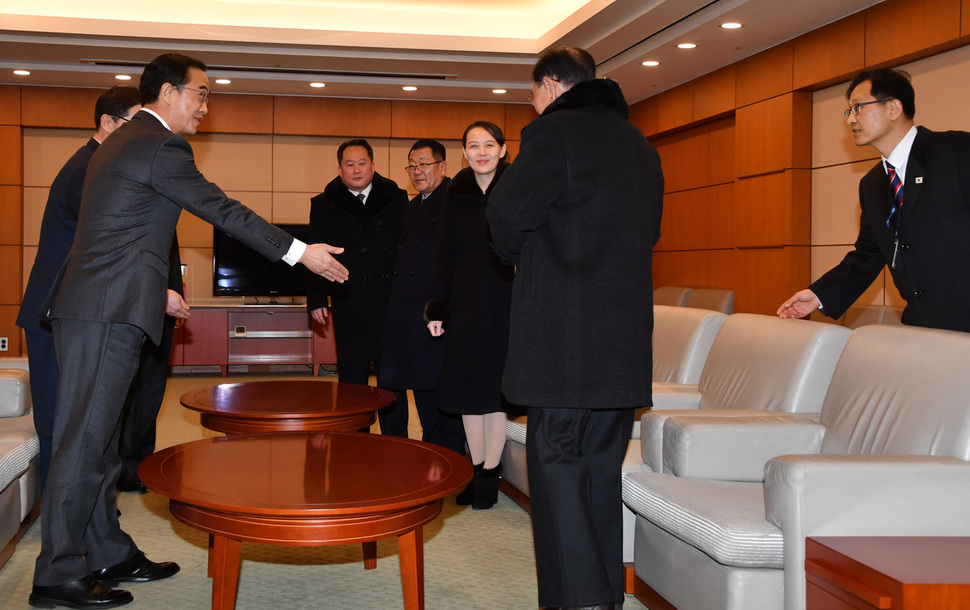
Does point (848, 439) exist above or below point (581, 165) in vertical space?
below

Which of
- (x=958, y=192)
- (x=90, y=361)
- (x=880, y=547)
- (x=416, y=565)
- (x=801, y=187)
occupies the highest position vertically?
(x=801, y=187)

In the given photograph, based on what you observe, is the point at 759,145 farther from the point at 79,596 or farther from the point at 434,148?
the point at 79,596

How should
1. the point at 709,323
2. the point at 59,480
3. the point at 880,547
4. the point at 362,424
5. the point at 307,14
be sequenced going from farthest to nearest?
the point at 307,14 < the point at 709,323 < the point at 362,424 < the point at 59,480 < the point at 880,547

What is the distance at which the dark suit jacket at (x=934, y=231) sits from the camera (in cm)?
292

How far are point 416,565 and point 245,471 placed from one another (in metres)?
0.59

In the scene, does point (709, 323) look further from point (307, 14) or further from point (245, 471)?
point (307, 14)

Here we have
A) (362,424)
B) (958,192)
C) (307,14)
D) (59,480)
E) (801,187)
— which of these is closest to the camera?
(59,480)

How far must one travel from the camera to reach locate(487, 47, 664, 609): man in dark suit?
243 centimetres

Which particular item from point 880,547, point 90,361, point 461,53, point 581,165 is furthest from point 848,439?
point 461,53

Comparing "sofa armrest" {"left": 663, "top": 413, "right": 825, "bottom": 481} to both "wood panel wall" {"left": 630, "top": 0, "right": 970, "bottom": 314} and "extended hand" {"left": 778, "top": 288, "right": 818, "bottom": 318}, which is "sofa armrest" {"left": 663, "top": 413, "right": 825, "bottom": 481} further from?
"wood panel wall" {"left": 630, "top": 0, "right": 970, "bottom": 314}

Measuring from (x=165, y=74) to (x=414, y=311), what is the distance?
1.75 meters

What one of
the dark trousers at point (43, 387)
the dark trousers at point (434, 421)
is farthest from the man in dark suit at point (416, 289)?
the dark trousers at point (43, 387)

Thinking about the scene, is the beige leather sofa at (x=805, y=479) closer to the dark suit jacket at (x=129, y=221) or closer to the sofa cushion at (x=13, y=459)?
the dark suit jacket at (x=129, y=221)

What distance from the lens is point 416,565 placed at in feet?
7.73
